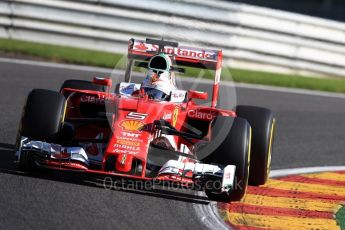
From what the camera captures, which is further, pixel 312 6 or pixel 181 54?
pixel 312 6

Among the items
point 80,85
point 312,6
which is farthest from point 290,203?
point 312,6

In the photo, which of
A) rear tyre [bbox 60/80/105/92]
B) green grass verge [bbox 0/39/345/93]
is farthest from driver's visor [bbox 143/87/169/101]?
green grass verge [bbox 0/39/345/93]

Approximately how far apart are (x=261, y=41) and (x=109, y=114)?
352 inches

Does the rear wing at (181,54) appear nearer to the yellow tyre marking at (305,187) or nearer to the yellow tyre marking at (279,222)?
the yellow tyre marking at (305,187)

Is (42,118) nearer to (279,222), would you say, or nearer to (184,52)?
(184,52)

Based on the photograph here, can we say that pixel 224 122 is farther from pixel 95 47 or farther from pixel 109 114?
pixel 95 47

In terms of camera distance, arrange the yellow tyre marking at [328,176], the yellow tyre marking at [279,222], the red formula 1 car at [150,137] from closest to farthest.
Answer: the yellow tyre marking at [279,222]
the red formula 1 car at [150,137]
the yellow tyre marking at [328,176]

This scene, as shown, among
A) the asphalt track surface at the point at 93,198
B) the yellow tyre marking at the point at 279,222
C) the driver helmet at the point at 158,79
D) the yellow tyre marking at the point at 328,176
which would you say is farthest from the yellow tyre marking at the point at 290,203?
the driver helmet at the point at 158,79

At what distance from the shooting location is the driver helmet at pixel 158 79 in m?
8.90

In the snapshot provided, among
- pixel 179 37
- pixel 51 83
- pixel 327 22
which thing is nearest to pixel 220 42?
pixel 179 37

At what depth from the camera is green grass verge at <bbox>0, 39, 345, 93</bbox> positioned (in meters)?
15.9

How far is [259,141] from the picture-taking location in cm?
852

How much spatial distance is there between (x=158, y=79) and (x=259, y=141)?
122 cm

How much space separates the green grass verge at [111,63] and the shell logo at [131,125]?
7.74 meters
